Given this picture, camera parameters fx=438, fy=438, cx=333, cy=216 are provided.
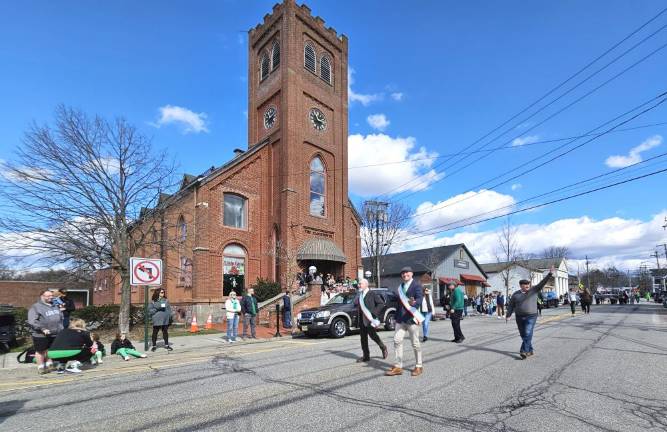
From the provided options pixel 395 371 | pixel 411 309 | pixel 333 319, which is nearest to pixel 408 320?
pixel 411 309

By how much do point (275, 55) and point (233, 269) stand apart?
1437cm

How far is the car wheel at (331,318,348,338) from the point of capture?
14.1 metres

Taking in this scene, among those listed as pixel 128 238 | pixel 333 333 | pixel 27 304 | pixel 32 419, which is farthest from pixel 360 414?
pixel 27 304

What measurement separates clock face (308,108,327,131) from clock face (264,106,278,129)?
2244mm

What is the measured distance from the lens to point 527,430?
4.55 metres

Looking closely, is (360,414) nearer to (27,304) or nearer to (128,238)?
(128,238)

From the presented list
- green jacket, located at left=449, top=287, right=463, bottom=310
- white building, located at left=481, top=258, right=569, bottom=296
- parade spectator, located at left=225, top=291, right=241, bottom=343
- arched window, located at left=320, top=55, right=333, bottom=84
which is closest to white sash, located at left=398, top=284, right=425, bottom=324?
green jacket, located at left=449, top=287, right=463, bottom=310

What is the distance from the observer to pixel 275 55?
28.9 m

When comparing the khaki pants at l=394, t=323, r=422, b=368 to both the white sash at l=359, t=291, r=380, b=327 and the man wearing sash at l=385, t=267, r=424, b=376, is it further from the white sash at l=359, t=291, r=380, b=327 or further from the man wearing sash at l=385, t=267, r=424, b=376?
the white sash at l=359, t=291, r=380, b=327

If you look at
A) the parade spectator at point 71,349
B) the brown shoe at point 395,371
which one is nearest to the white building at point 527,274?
the brown shoe at point 395,371

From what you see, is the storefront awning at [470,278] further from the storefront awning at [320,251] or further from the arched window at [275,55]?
the arched window at [275,55]

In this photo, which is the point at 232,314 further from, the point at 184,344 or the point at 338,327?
the point at 338,327

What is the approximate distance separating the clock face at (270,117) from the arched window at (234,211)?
5.61 metres

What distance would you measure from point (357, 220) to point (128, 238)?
704 inches
